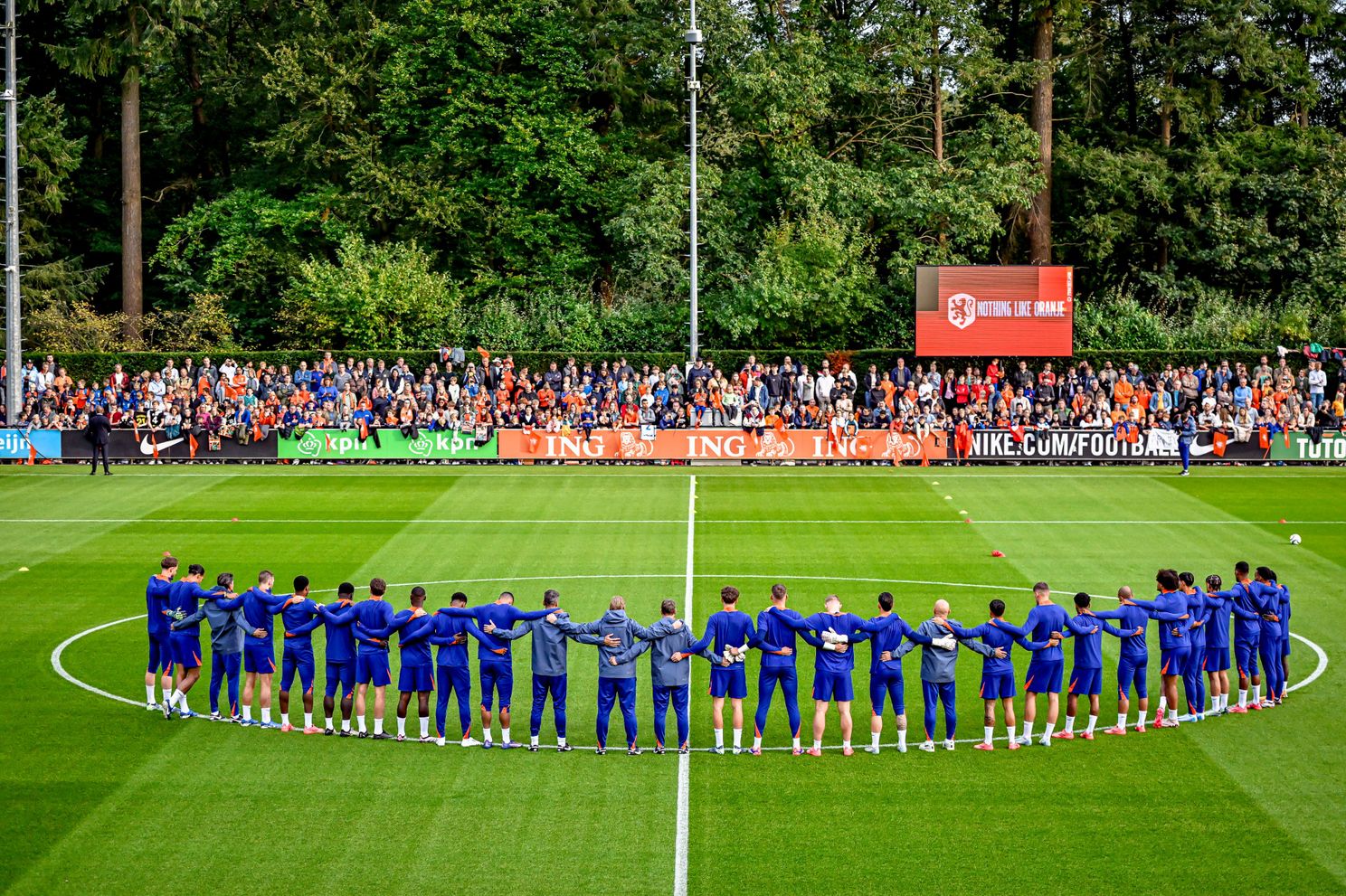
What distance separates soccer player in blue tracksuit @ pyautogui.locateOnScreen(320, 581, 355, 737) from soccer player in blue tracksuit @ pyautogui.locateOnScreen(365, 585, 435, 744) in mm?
337

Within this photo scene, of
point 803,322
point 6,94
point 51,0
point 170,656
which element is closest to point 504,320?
point 803,322

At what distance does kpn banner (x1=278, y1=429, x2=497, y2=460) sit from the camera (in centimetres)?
3747

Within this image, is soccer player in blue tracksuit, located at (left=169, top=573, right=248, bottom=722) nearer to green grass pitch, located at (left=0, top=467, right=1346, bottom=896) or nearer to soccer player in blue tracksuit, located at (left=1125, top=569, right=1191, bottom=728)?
green grass pitch, located at (left=0, top=467, right=1346, bottom=896)

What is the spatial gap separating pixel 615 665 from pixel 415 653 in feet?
6.85

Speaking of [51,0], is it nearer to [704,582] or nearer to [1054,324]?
[1054,324]

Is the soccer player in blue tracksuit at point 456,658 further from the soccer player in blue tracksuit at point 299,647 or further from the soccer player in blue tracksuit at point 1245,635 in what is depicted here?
the soccer player in blue tracksuit at point 1245,635

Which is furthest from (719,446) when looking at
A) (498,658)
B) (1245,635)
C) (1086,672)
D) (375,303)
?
(498,658)

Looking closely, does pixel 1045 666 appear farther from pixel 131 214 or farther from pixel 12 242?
pixel 131 214

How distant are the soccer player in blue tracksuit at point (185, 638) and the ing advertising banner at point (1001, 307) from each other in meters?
28.3

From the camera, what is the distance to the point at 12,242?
4047 centimetres

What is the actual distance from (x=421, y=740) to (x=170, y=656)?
3.06m

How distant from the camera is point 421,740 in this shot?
14336mm

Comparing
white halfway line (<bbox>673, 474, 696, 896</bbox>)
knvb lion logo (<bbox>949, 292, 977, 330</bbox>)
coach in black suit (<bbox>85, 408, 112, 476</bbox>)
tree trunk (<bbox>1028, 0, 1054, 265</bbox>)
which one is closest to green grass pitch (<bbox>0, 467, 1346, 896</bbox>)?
white halfway line (<bbox>673, 474, 696, 896</bbox>)

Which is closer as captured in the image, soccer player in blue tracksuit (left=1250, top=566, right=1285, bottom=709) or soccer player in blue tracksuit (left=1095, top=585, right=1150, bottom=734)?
soccer player in blue tracksuit (left=1095, top=585, right=1150, bottom=734)
